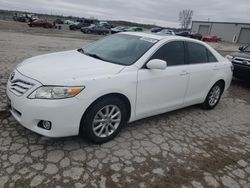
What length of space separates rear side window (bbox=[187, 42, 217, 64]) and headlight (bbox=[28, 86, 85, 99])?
8.34 feet

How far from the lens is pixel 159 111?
164 inches

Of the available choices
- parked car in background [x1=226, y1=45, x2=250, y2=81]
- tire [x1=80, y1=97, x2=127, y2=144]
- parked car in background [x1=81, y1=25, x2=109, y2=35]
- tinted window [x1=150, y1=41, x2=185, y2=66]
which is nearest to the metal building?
parked car in background [x1=81, y1=25, x2=109, y2=35]

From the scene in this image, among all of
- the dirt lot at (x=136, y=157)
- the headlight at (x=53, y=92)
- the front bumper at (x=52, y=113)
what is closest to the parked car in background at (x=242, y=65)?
the dirt lot at (x=136, y=157)

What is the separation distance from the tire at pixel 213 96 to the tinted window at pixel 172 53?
1.38 meters

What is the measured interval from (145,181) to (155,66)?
1652 millimetres

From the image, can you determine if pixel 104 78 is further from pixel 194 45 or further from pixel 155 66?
pixel 194 45

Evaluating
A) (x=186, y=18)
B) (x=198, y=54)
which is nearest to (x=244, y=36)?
(x=186, y=18)

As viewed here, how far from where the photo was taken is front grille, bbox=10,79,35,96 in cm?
305

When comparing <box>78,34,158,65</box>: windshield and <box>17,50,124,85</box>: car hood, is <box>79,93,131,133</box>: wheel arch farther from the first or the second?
<box>78,34,158,65</box>: windshield

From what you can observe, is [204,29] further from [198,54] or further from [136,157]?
[136,157]

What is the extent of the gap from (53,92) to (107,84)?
2.31ft

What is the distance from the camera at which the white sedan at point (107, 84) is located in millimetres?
2961

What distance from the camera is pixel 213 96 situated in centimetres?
546

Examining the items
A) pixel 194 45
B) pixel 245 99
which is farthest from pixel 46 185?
pixel 245 99
